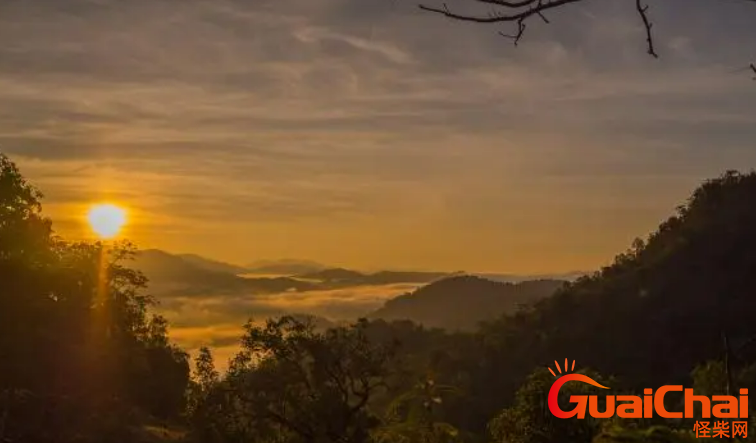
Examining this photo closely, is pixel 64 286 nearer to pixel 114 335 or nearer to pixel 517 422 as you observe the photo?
pixel 114 335

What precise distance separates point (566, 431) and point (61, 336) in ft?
90.9

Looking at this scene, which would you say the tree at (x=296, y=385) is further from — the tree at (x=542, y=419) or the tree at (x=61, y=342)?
the tree at (x=542, y=419)

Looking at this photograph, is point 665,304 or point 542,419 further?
point 665,304

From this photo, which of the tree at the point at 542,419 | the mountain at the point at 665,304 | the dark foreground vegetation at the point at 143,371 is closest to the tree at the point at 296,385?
the dark foreground vegetation at the point at 143,371

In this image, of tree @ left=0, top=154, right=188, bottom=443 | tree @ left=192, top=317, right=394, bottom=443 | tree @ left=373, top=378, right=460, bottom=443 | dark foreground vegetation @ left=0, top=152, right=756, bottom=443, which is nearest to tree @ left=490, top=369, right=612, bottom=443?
dark foreground vegetation @ left=0, top=152, right=756, bottom=443

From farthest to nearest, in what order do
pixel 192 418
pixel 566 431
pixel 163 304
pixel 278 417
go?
pixel 163 304 < pixel 192 418 < pixel 278 417 < pixel 566 431

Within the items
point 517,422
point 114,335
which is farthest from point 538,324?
point 517,422

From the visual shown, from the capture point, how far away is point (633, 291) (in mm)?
111812

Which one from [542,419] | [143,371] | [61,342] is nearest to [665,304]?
[143,371]
